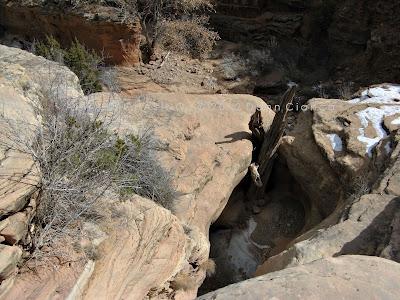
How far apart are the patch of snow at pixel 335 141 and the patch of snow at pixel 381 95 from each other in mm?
1169

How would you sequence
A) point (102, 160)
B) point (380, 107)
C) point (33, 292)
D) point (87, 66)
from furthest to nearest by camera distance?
point (87, 66)
point (380, 107)
point (102, 160)
point (33, 292)

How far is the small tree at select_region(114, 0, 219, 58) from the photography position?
11855mm

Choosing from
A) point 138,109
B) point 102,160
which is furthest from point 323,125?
point 102,160

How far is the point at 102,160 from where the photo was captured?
173 inches

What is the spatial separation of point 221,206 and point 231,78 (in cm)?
606

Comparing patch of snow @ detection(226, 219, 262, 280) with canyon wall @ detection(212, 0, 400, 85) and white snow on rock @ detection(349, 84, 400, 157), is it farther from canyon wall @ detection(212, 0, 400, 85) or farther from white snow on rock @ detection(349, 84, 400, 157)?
canyon wall @ detection(212, 0, 400, 85)

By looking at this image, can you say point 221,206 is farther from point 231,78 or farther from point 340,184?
point 231,78

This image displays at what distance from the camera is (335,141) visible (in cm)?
717

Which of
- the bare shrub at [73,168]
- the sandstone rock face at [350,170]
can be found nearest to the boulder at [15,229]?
the bare shrub at [73,168]

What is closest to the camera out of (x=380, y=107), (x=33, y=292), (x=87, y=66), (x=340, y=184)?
(x=33, y=292)

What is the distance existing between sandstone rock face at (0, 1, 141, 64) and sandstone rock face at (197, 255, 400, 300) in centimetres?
912

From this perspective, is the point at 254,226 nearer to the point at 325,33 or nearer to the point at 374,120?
the point at 374,120

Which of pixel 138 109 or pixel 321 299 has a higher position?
pixel 321 299

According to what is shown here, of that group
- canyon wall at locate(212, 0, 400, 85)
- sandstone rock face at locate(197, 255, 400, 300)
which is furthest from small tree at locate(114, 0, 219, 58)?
sandstone rock face at locate(197, 255, 400, 300)
